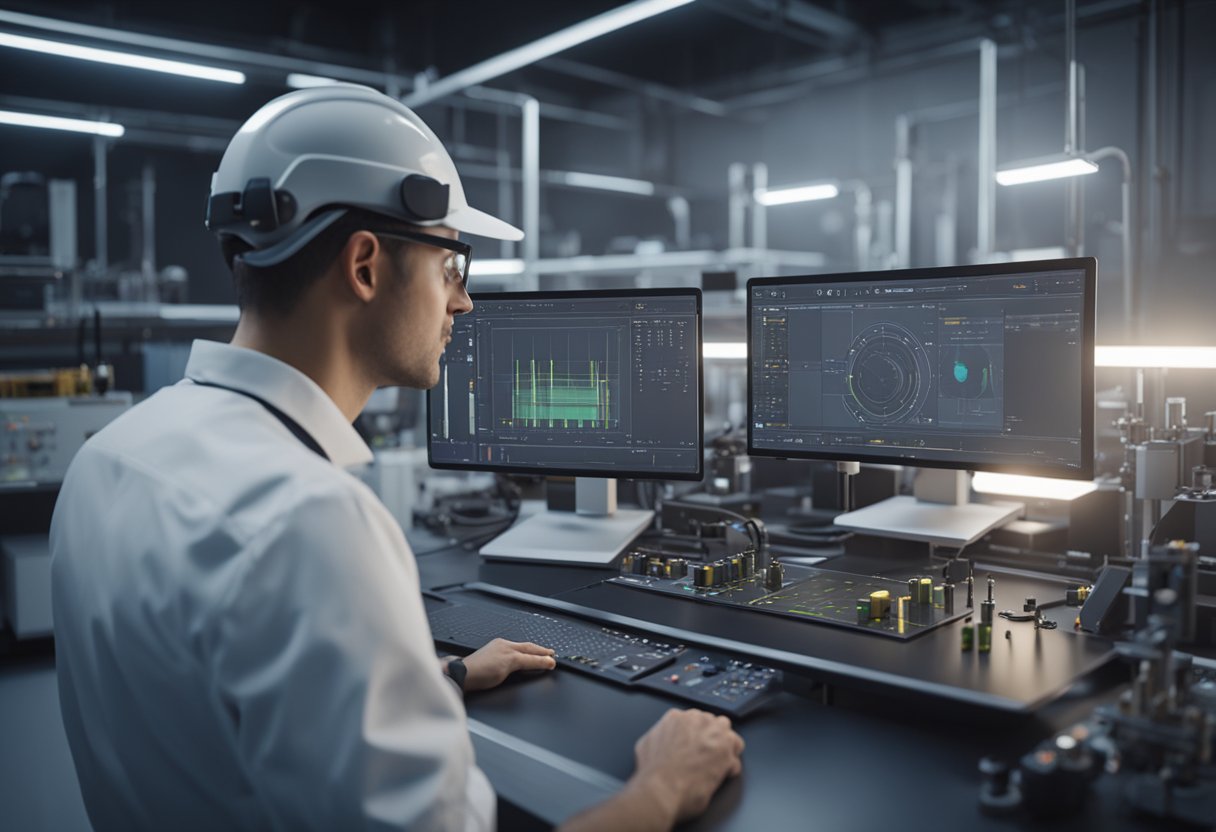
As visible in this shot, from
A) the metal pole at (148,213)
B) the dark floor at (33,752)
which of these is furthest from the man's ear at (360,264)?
the metal pole at (148,213)

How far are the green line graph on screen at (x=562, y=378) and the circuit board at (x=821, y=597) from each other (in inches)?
13.8

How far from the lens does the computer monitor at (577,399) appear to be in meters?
1.69

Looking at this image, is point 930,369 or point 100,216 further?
point 100,216

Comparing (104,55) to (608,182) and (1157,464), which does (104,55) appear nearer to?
(1157,464)

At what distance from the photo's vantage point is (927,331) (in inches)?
59.4

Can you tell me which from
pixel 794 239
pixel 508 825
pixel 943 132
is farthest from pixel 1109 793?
pixel 794 239

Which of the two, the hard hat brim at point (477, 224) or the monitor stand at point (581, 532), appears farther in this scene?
the monitor stand at point (581, 532)


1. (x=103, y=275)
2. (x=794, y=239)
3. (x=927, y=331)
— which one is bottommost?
(x=927, y=331)

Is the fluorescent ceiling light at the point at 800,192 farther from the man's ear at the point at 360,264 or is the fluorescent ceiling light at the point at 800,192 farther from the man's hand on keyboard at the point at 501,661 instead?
the man's ear at the point at 360,264

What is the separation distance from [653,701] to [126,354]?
12.5 feet

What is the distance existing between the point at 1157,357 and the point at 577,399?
3.29 ft

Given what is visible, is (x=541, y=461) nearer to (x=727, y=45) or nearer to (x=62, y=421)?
(x=62, y=421)

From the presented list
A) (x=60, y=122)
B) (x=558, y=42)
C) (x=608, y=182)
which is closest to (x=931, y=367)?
(x=558, y=42)

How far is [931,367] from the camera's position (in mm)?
1513
